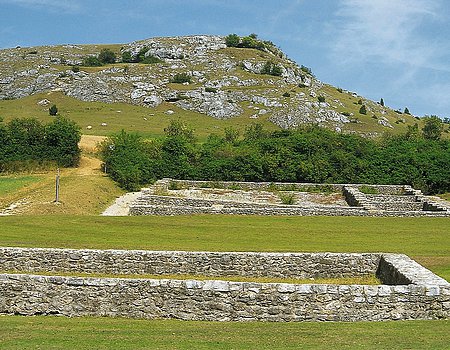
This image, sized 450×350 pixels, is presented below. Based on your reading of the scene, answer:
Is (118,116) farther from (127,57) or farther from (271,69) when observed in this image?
(127,57)

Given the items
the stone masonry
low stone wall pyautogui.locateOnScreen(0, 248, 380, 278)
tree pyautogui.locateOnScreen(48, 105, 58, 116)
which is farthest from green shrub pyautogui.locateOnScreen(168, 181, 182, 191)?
tree pyautogui.locateOnScreen(48, 105, 58, 116)

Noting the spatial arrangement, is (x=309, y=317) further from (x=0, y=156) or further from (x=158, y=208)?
(x=0, y=156)

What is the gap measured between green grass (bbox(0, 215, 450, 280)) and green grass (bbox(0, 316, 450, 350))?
24.0ft

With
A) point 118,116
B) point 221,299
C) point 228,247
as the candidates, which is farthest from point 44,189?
point 118,116

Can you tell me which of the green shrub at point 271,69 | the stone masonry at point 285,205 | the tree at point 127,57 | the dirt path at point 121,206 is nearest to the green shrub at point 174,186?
the stone masonry at point 285,205

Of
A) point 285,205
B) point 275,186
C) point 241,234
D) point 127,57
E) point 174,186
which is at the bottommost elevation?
point 241,234

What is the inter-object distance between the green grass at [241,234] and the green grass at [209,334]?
731cm

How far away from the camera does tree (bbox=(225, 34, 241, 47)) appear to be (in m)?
152

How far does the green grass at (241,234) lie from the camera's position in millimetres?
20922

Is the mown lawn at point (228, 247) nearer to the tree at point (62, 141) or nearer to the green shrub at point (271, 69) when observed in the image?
the tree at point (62, 141)

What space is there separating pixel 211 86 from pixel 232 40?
45.4 meters

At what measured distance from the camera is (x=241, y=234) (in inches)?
970

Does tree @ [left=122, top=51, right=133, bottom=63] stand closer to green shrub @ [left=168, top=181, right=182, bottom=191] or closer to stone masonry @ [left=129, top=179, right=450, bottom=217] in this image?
stone masonry @ [left=129, top=179, right=450, bottom=217]

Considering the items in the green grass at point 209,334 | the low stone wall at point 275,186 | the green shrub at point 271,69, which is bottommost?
the green grass at point 209,334
